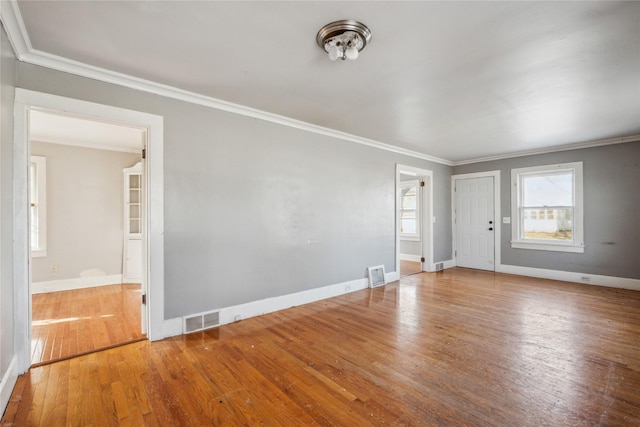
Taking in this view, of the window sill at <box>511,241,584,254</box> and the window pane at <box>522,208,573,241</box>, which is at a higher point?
the window pane at <box>522,208,573,241</box>

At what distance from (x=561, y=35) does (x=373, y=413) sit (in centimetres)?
282

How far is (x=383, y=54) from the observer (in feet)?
7.31

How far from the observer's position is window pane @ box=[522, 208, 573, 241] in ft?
17.3

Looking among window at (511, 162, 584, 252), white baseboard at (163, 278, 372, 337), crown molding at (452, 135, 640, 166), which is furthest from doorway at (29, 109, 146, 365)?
window at (511, 162, 584, 252)

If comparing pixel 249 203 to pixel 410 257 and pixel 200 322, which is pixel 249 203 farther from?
pixel 410 257

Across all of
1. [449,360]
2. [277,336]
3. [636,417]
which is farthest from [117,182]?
[636,417]

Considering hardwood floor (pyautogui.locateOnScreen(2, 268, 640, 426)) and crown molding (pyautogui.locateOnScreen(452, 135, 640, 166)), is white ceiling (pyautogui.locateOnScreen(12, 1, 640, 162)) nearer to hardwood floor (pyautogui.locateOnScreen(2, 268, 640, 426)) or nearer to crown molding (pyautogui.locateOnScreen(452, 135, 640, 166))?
crown molding (pyautogui.locateOnScreen(452, 135, 640, 166))

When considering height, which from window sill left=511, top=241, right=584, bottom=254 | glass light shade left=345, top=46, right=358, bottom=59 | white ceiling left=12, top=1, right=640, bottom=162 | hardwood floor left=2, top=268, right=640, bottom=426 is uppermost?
white ceiling left=12, top=1, right=640, bottom=162

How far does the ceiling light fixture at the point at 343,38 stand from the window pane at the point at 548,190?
5332mm

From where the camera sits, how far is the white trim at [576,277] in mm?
4652

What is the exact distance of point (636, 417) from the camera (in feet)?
5.67

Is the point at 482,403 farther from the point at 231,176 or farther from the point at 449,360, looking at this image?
the point at 231,176

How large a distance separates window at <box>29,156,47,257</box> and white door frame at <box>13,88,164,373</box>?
3142mm

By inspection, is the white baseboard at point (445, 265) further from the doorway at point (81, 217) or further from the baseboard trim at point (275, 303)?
the doorway at point (81, 217)
